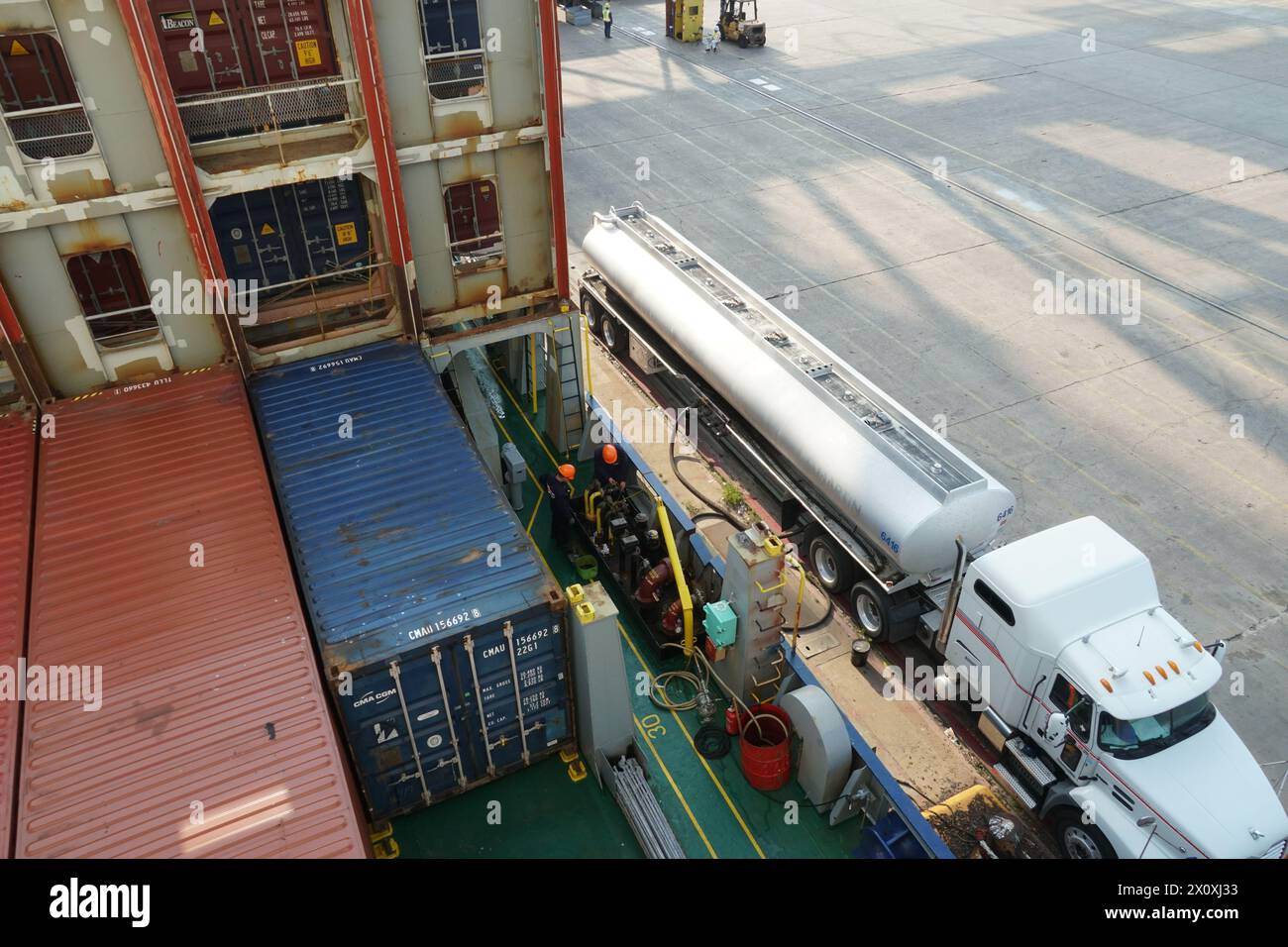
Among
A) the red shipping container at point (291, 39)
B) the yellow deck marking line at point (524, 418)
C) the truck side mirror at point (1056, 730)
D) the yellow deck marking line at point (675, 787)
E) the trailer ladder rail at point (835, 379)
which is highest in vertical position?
the red shipping container at point (291, 39)

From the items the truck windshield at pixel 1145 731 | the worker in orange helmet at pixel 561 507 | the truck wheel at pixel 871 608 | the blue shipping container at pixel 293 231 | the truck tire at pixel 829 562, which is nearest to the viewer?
the truck windshield at pixel 1145 731

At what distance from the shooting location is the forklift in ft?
159

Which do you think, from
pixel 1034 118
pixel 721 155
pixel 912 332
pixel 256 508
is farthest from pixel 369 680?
pixel 1034 118

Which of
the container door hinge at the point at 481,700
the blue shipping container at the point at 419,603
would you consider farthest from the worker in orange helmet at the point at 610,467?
the container door hinge at the point at 481,700

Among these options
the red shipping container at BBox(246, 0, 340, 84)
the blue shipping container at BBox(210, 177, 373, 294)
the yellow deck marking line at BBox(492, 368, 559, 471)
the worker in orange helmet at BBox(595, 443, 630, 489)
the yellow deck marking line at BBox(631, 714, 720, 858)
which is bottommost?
the yellow deck marking line at BBox(631, 714, 720, 858)

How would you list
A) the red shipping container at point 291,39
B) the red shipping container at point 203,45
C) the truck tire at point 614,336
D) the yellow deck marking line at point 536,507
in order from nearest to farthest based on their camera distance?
the red shipping container at point 203,45 < the red shipping container at point 291,39 < the yellow deck marking line at point 536,507 < the truck tire at point 614,336

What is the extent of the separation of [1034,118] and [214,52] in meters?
35.2

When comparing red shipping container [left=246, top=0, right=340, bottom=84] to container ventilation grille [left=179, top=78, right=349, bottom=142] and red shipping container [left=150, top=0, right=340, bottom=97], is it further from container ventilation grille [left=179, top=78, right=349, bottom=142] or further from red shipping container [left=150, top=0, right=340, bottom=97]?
container ventilation grille [left=179, top=78, right=349, bottom=142]

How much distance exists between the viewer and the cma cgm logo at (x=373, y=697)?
10.6 metres

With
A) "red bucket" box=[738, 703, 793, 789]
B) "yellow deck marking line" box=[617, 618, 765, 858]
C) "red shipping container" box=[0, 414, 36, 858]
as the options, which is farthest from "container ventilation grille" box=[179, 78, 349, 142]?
"red bucket" box=[738, 703, 793, 789]

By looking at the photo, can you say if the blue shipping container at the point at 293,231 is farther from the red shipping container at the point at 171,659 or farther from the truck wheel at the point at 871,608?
the truck wheel at the point at 871,608

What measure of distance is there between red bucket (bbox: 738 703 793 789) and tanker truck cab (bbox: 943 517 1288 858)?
3339 mm

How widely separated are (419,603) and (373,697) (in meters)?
1.22

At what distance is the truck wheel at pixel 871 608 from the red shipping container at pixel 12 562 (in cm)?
1224
